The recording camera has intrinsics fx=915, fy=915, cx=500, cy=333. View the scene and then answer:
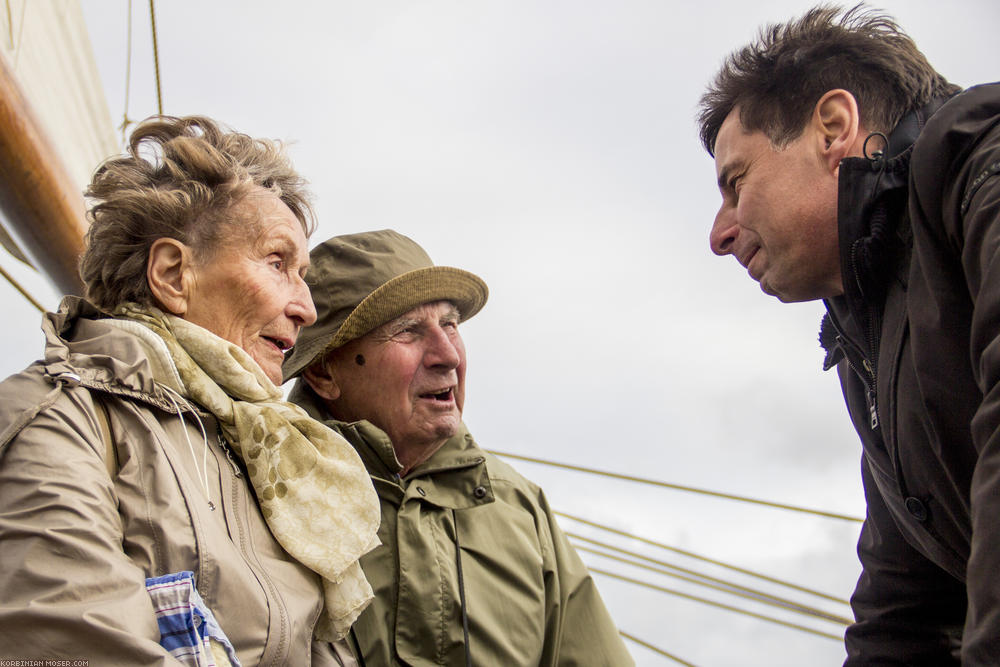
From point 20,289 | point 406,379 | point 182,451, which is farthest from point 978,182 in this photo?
point 20,289

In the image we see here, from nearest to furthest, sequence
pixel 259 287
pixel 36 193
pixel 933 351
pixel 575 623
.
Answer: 1. pixel 933 351
2. pixel 259 287
3. pixel 575 623
4. pixel 36 193

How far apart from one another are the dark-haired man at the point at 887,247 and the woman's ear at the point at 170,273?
1.22 m

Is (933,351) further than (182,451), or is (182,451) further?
(182,451)

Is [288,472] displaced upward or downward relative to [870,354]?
downward

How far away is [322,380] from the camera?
2.71 m

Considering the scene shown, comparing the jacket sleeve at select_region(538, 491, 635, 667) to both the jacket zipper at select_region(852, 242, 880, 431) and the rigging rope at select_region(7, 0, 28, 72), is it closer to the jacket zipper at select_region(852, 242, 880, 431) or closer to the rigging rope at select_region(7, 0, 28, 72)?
the jacket zipper at select_region(852, 242, 880, 431)

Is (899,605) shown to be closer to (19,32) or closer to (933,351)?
(933,351)

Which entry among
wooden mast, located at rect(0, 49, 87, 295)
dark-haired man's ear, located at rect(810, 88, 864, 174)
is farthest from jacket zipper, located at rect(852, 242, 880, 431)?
wooden mast, located at rect(0, 49, 87, 295)

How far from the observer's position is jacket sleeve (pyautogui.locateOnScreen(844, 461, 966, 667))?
84.0 inches

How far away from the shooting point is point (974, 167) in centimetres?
137

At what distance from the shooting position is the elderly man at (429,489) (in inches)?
89.3

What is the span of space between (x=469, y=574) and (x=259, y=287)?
92cm

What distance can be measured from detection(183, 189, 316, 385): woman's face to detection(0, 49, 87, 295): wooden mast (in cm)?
104

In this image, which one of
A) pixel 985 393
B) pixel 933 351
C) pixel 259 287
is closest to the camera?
pixel 985 393
